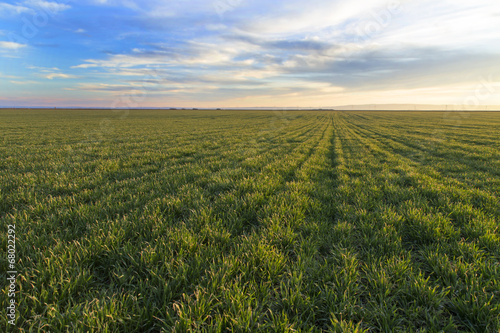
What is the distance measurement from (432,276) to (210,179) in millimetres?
5681

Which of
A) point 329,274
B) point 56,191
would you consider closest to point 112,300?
point 329,274

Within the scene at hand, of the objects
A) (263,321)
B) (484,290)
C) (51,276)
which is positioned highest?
(51,276)

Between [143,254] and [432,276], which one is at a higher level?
[143,254]

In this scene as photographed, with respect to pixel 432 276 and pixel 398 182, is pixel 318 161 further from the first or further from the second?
pixel 432 276

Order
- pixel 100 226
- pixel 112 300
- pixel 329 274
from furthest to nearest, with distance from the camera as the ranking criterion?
pixel 100 226 < pixel 329 274 < pixel 112 300

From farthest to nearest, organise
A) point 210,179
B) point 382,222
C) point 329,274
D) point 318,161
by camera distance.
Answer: point 318,161 < point 210,179 < point 382,222 < point 329,274

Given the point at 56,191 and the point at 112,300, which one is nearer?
the point at 112,300

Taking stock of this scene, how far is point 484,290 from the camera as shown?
2387 millimetres

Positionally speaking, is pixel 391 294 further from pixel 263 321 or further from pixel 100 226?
pixel 100 226

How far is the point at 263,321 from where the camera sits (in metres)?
2.20

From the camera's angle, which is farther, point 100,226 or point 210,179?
point 210,179

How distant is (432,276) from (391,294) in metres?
0.86

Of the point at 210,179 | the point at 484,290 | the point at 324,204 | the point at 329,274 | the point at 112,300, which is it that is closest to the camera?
the point at 112,300

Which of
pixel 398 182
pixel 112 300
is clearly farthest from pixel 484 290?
pixel 398 182
